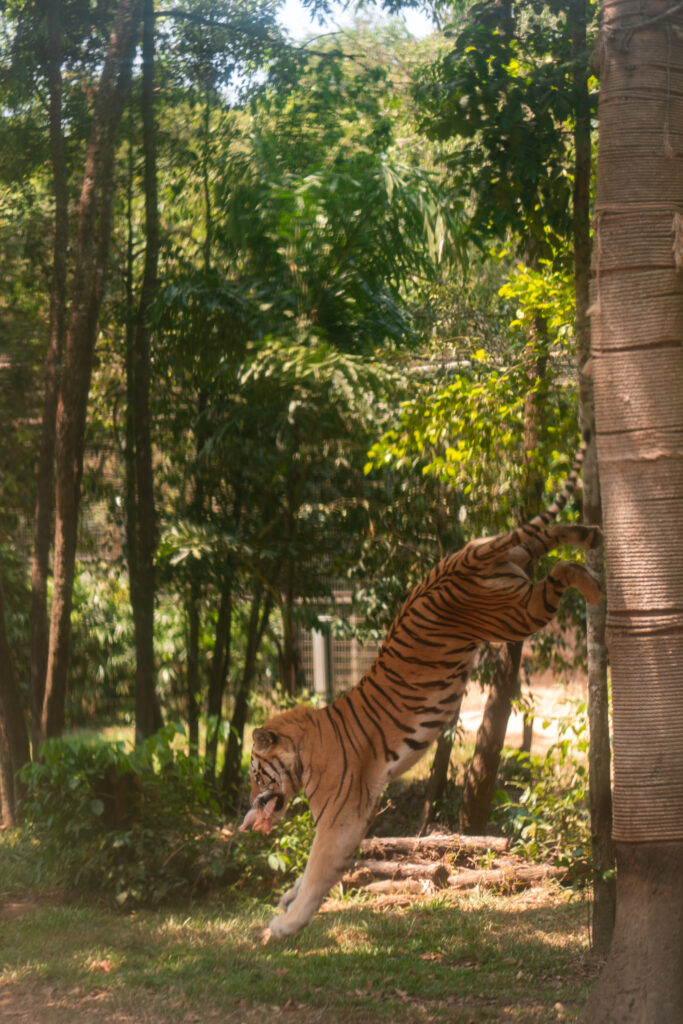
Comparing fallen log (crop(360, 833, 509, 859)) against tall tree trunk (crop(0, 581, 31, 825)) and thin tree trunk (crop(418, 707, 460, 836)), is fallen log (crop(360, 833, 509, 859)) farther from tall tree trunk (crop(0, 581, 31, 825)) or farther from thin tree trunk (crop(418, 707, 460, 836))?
tall tree trunk (crop(0, 581, 31, 825))

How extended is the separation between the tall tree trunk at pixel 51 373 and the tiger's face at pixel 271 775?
323 centimetres

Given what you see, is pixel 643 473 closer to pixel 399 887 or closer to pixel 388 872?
pixel 399 887

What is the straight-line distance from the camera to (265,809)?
331cm

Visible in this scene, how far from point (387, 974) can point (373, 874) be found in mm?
1459

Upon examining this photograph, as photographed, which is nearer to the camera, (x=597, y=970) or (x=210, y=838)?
(x=597, y=970)

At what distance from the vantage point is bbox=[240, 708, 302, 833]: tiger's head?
3.33 meters

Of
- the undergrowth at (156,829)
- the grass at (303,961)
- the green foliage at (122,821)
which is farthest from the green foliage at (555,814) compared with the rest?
the green foliage at (122,821)

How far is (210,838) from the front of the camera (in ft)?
17.4

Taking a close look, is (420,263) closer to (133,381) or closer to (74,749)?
(133,381)

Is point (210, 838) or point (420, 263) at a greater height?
point (420, 263)

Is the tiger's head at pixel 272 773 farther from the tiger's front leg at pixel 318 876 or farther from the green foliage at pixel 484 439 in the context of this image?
the green foliage at pixel 484 439

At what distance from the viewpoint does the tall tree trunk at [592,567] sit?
3820 mm

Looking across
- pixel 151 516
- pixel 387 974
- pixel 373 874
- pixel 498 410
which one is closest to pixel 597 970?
pixel 387 974

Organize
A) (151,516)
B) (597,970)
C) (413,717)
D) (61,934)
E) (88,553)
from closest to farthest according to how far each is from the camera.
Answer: (413,717) < (597,970) < (61,934) < (151,516) < (88,553)
